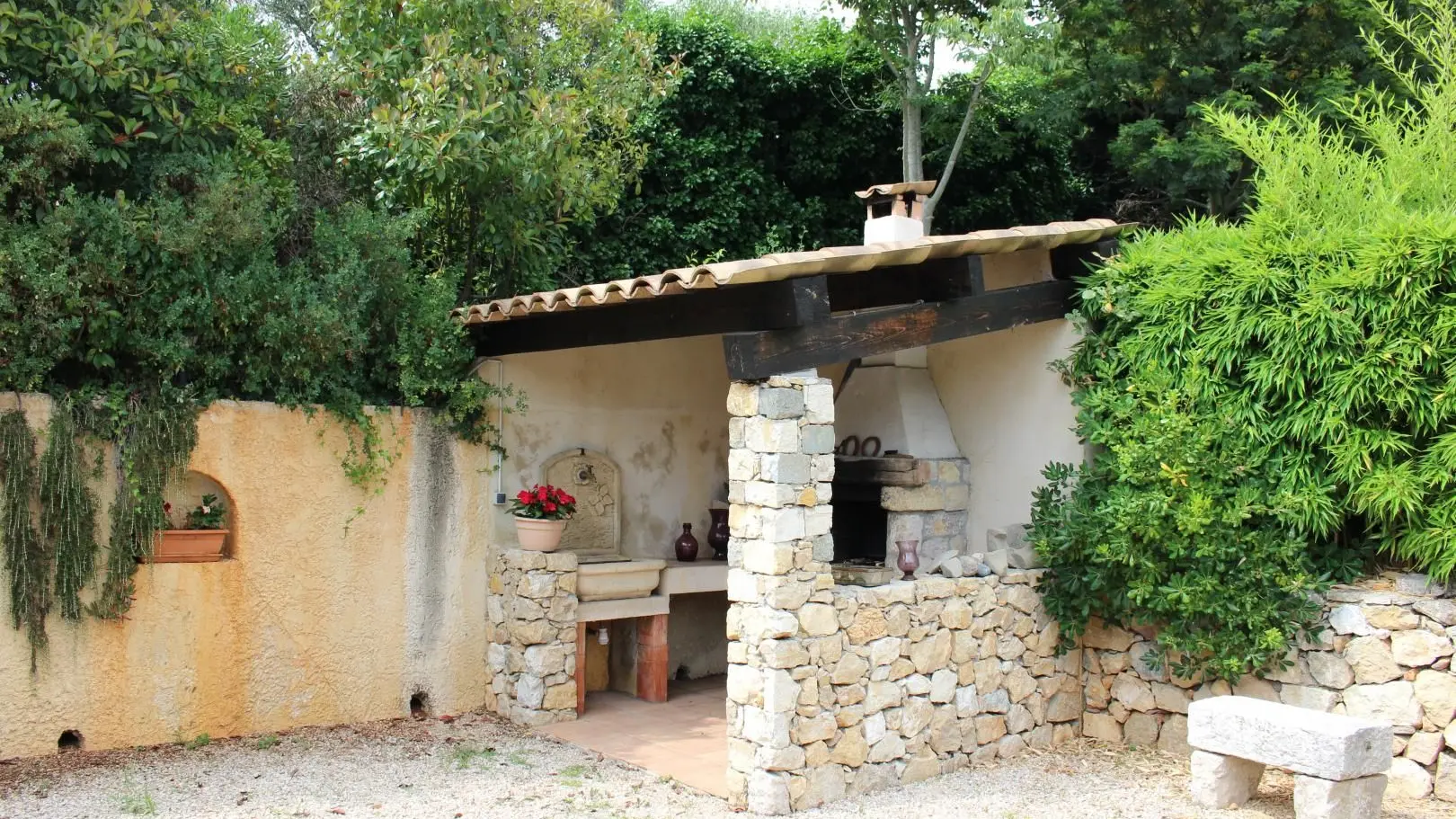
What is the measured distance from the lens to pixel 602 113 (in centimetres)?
1020

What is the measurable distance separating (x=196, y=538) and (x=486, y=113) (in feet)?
11.9

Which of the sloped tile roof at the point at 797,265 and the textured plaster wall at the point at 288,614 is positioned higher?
the sloped tile roof at the point at 797,265

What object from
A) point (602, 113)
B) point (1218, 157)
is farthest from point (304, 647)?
point (1218, 157)

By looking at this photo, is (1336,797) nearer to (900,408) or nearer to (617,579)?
(900,408)

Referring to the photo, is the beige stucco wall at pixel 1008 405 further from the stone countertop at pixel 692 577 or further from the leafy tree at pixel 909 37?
the leafy tree at pixel 909 37

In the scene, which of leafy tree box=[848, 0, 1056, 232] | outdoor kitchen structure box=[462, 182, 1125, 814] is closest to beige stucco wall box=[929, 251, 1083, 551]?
outdoor kitchen structure box=[462, 182, 1125, 814]

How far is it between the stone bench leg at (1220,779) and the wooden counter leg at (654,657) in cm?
396

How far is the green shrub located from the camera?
630 centimetres

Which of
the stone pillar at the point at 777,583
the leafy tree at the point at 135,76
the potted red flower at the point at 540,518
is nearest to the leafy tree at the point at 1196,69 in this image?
the stone pillar at the point at 777,583

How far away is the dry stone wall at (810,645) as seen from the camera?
6219mm

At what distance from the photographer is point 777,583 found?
620 centimetres

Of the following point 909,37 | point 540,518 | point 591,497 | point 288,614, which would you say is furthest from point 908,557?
point 909,37

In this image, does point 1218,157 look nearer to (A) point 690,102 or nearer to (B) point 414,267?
(A) point 690,102

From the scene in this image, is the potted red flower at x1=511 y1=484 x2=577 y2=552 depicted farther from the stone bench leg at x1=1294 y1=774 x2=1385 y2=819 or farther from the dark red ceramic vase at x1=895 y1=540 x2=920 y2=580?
the stone bench leg at x1=1294 y1=774 x2=1385 y2=819
